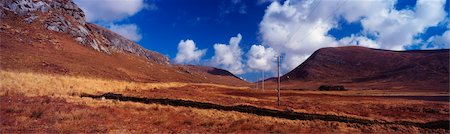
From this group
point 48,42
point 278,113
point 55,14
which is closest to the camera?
point 278,113

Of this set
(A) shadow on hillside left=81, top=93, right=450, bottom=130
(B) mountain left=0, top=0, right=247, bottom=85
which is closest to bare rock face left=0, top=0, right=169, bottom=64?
(B) mountain left=0, top=0, right=247, bottom=85

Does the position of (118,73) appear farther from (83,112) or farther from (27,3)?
(83,112)

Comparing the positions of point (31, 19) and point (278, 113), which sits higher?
point (31, 19)

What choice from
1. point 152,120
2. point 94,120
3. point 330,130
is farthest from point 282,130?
point 94,120

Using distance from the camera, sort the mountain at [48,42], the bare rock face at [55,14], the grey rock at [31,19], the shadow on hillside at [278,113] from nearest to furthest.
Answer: the shadow on hillside at [278,113]
the mountain at [48,42]
the grey rock at [31,19]
the bare rock face at [55,14]

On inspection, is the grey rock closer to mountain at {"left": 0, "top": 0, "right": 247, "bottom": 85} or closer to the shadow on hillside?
mountain at {"left": 0, "top": 0, "right": 247, "bottom": 85}

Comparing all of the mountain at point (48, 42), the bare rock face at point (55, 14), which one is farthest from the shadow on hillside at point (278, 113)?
the bare rock face at point (55, 14)

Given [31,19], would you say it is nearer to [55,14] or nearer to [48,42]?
[48,42]

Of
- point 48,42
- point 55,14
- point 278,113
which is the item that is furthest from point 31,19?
point 278,113

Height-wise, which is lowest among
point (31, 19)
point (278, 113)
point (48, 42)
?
point (278, 113)

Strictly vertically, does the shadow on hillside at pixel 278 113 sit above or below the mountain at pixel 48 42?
below

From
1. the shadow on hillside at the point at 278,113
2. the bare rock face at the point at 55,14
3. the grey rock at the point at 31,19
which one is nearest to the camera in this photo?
the shadow on hillside at the point at 278,113

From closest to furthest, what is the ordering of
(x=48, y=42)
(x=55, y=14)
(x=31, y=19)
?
(x=48, y=42) → (x=31, y=19) → (x=55, y=14)

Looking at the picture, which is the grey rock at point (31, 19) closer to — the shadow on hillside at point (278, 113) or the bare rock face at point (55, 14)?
the bare rock face at point (55, 14)
